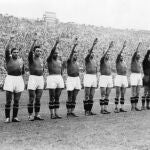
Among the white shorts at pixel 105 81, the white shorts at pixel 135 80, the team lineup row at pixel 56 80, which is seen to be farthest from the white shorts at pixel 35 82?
the white shorts at pixel 135 80

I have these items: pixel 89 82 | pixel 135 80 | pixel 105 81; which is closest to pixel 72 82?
pixel 89 82

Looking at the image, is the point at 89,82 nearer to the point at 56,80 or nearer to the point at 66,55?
the point at 56,80

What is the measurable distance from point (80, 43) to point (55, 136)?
20369mm

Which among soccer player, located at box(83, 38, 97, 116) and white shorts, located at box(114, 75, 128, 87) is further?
white shorts, located at box(114, 75, 128, 87)

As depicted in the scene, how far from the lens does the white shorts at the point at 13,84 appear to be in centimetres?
1086

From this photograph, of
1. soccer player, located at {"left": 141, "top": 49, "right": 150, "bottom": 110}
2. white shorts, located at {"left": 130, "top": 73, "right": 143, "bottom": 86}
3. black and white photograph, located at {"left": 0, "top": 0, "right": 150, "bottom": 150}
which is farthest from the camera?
soccer player, located at {"left": 141, "top": 49, "right": 150, "bottom": 110}

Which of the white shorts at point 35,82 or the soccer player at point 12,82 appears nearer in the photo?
the soccer player at point 12,82

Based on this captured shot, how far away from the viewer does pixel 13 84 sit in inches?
430

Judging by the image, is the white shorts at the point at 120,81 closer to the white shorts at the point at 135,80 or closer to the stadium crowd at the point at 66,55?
the stadium crowd at the point at 66,55

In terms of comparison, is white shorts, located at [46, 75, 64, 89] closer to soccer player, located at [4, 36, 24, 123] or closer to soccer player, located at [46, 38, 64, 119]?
soccer player, located at [46, 38, 64, 119]

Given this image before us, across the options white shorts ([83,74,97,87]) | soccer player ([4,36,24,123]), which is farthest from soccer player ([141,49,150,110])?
soccer player ([4,36,24,123])

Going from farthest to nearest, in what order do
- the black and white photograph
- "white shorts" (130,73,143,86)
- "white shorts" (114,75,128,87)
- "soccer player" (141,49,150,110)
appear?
"soccer player" (141,49,150,110)
"white shorts" (130,73,143,86)
"white shorts" (114,75,128,87)
the black and white photograph

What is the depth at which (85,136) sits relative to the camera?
29.3 feet

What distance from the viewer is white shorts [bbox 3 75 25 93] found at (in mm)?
10859
